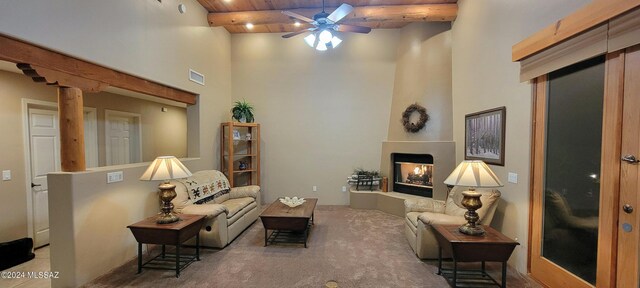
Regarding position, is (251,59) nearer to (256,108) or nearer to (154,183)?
(256,108)

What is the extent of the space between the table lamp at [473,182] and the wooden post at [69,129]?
12.5ft

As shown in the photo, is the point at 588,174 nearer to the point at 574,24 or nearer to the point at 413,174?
the point at 574,24

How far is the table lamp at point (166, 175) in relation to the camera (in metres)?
2.76

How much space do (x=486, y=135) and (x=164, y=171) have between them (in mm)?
4050

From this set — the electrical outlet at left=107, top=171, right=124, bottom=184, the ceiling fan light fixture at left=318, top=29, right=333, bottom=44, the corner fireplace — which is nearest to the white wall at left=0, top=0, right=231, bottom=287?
the electrical outlet at left=107, top=171, right=124, bottom=184

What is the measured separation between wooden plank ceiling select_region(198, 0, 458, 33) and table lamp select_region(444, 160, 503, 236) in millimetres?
3219

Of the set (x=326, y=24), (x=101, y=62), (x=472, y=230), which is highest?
(x=326, y=24)

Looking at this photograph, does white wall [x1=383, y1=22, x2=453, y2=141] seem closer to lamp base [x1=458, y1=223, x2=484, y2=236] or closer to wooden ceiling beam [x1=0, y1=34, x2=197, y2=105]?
lamp base [x1=458, y1=223, x2=484, y2=236]

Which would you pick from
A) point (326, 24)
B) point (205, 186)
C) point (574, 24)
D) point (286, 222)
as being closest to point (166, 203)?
point (205, 186)

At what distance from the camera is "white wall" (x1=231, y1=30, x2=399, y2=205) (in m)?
5.70

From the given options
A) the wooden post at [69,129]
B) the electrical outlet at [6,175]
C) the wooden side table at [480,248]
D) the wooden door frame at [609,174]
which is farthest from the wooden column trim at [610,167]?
the electrical outlet at [6,175]

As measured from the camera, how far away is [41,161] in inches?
142

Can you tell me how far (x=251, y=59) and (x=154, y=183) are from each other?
11.4ft

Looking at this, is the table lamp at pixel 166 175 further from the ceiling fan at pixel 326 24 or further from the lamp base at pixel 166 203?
the ceiling fan at pixel 326 24
